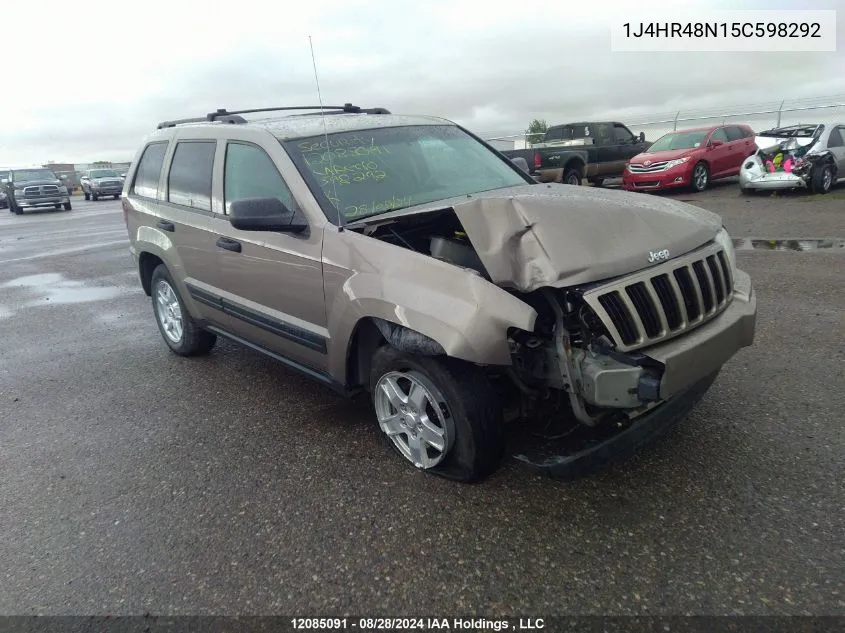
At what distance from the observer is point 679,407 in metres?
2.94

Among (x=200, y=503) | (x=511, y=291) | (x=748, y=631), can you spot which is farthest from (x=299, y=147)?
(x=748, y=631)

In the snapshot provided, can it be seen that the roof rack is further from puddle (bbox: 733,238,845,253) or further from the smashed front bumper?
puddle (bbox: 733,238,845,253)

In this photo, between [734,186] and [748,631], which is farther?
[734,186]

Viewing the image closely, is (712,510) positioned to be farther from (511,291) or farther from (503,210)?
(503,210)

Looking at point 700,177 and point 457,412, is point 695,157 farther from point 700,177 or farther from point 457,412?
point 457,412

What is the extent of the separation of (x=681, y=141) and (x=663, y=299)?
1433 cm

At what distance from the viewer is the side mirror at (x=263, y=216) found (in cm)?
332

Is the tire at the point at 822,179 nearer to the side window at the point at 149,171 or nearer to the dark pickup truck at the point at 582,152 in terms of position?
the dark pickup truck at the point at 582,152

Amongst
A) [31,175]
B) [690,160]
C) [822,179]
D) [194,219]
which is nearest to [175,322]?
[194,219]

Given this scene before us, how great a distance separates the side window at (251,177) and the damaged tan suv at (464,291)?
0.01m

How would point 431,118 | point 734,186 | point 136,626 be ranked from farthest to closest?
point 734,186
point 431,118
point 136,626

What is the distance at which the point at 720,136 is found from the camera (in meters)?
15.6

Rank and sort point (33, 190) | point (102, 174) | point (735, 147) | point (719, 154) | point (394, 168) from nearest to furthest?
point (394, 168) → point (719, 154) → point (735, 147) → point (33, 190) → point (102, 174)

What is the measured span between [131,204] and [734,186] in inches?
585
